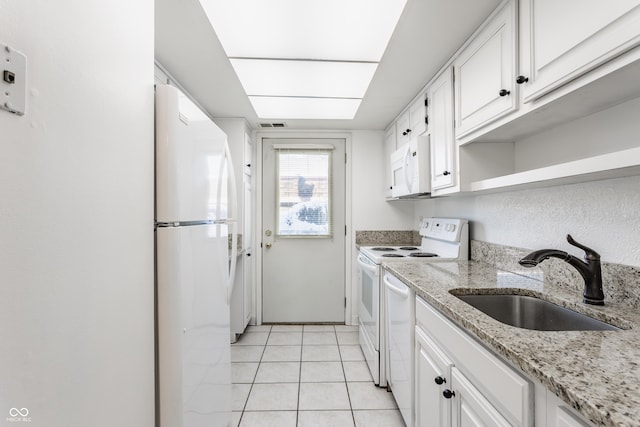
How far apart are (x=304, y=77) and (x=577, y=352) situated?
196 centimetres

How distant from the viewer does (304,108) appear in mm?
2582

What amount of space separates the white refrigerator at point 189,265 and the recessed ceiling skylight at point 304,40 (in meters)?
0.56

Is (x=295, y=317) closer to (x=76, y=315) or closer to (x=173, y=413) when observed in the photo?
(x=173, y=413)

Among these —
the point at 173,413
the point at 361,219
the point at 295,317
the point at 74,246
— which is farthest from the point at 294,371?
the point at 74,246

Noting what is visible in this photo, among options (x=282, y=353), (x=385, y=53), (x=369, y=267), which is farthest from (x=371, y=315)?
(x=385, y=53)

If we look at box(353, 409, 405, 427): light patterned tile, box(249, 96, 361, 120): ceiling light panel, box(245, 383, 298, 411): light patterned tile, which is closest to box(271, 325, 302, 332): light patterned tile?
box(245, 383, 298, 411): light patterned tile

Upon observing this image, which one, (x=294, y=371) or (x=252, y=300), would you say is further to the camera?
(x=252, y=300)

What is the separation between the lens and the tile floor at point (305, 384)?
1773mm

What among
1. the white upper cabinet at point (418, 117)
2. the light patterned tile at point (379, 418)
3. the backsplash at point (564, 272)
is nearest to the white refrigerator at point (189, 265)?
the light patterned tile at point (379, 418)

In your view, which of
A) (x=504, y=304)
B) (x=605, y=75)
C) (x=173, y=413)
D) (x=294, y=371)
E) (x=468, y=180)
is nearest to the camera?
(x=605, y=75)

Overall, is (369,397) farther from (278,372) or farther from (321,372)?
(278,372)

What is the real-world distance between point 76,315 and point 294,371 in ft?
6.56

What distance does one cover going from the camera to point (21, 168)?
50cm

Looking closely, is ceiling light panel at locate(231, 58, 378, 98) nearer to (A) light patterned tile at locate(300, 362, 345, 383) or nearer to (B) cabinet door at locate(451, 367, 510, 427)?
(B) cabinet door at locate(451, 367, 510, 427)
